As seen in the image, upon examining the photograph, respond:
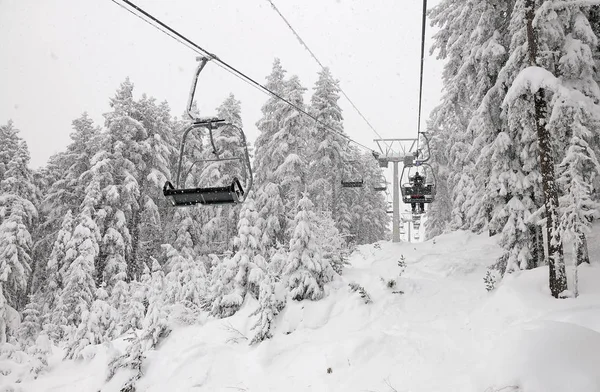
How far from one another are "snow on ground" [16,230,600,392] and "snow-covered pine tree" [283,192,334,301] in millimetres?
396

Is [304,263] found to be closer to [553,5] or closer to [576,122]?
[576,122]

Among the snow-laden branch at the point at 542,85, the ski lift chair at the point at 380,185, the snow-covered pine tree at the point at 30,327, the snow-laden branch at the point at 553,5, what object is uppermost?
the snow-laden branch at the point at 553,5

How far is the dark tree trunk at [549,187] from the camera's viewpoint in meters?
9.45

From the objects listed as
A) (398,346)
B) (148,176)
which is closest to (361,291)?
(398,346)

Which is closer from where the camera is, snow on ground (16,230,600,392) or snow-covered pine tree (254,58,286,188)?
snow on ground (16,230,600,392)

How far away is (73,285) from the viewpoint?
18188 mm

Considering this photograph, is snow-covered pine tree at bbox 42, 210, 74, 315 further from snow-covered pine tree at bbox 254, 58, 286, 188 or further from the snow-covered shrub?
the snow-covered shrub

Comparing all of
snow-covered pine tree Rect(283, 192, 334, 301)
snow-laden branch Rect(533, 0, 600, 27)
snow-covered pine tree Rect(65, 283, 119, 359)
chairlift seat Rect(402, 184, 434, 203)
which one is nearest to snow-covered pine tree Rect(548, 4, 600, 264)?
snow-laden branch Rect(533, 0, 600, 27)

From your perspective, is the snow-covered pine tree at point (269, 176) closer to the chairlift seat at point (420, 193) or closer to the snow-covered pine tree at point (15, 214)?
the chairlift seat at point (420, 193)

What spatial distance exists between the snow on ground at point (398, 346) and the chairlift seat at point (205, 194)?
4.41 m

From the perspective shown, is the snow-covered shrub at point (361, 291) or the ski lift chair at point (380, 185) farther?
the ski lift chair at point (380, 185)

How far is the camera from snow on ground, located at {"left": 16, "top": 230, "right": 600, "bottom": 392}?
18.5ft

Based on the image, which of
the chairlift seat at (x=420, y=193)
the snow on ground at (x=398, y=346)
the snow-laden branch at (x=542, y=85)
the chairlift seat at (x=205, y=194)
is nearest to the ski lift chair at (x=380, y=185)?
the chairlift seat at (x=420, y=193)

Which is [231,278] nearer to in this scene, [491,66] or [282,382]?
[282,382]
